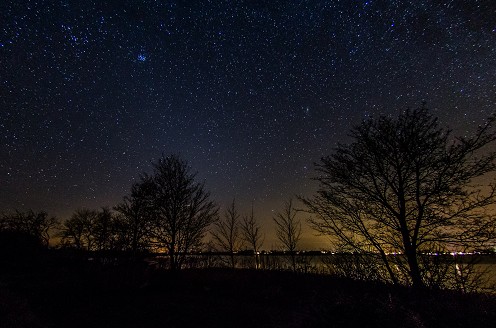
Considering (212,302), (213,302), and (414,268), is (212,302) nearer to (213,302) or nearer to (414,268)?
(213,302)

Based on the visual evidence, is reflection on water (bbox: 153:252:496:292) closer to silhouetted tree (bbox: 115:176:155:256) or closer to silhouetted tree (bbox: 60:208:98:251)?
silhouetted tree (bbox: 115:176:155:256)

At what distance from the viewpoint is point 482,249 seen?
6391 mm

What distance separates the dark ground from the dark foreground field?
22mm

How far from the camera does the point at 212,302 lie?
9.57m

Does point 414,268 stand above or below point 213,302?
above

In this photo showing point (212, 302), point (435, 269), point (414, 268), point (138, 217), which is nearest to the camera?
point (435, 269)

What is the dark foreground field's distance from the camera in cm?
510

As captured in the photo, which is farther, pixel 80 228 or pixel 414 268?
pixel 80 228

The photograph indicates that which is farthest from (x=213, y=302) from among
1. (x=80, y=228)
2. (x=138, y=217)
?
(x=80, y=228)

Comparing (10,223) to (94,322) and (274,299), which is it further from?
(274,299)

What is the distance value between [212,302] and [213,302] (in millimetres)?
40

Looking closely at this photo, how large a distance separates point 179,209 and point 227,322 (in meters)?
9.32

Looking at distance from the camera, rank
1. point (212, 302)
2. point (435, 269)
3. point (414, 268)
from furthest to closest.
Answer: point (212, 302), point (414, 268), point (435, 269)

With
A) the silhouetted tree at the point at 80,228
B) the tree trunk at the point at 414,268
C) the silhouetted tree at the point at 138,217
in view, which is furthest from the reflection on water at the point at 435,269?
the silhouetted tree at the point at 80,228
